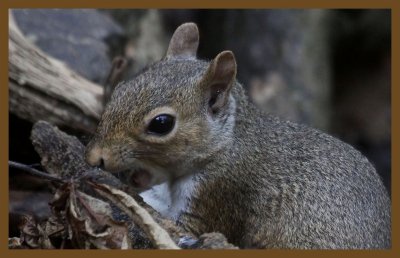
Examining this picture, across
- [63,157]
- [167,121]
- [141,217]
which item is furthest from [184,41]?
[141,217]

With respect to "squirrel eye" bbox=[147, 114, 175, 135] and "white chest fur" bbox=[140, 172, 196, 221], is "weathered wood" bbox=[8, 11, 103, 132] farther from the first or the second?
"squirrel eye" bbox=[147, 114, 175, 135]

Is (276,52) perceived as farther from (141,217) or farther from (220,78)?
(141,217)

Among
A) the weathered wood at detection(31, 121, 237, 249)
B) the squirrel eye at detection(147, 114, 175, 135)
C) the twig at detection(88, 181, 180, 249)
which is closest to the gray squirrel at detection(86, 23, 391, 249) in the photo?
the squirrel eye at detection(147, 114, 175, 135)

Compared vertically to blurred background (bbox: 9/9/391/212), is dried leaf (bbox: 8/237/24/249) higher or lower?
lower

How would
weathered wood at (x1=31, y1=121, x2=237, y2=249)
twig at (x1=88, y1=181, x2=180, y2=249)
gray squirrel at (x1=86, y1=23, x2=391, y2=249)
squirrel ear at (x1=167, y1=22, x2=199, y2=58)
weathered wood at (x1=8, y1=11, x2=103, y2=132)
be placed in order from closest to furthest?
twig at (x1=88, y1=181, x2=180, y2=249)
gray squirrel at (x1=86, y1=23, x2=391, y2=249)
weathered wood at (x1=31, y1=121, x2=237, y2=249)
squirrel ear at (x1=167, y1=22, x2=199, y2=58)
weathered wood at (x1=8, y1=11, x2=103, y2=132)

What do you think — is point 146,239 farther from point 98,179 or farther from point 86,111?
point 86,111

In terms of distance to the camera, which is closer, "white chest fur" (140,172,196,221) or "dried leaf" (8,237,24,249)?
"dried leaf" (8,237,24,249)
